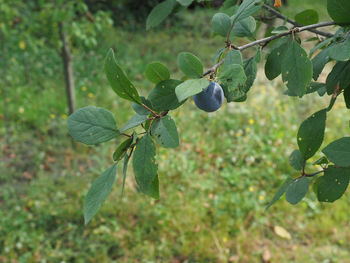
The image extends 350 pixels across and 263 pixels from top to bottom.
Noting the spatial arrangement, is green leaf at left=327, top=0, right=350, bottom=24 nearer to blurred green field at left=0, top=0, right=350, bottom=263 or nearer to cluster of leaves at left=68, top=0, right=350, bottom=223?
cluster of leaves at left=68, top=0, right=350, bottom=223

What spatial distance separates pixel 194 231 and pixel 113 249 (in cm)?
54

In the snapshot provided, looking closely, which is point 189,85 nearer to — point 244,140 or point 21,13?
point 244,140

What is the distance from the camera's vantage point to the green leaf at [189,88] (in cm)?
37

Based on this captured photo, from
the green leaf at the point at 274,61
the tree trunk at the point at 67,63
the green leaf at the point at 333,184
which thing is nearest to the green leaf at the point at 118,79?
the green leaf at the point at 274,61

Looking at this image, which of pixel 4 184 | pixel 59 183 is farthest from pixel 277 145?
pixel 4 184

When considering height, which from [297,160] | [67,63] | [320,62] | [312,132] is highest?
[320,62]

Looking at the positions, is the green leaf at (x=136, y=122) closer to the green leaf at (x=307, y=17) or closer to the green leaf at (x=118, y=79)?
the green leaf at (x=118, y=79)

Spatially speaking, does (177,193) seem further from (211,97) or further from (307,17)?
(211,97)

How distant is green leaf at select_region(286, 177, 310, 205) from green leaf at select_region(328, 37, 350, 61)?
234 mm

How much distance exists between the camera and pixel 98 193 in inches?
17.3

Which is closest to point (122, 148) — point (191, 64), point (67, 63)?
point (191, 64)

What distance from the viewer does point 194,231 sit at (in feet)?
7.92

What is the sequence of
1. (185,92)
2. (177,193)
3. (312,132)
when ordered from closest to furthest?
(185,92) < (312,132) < (177,193)

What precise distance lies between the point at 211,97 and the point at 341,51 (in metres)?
0.17
